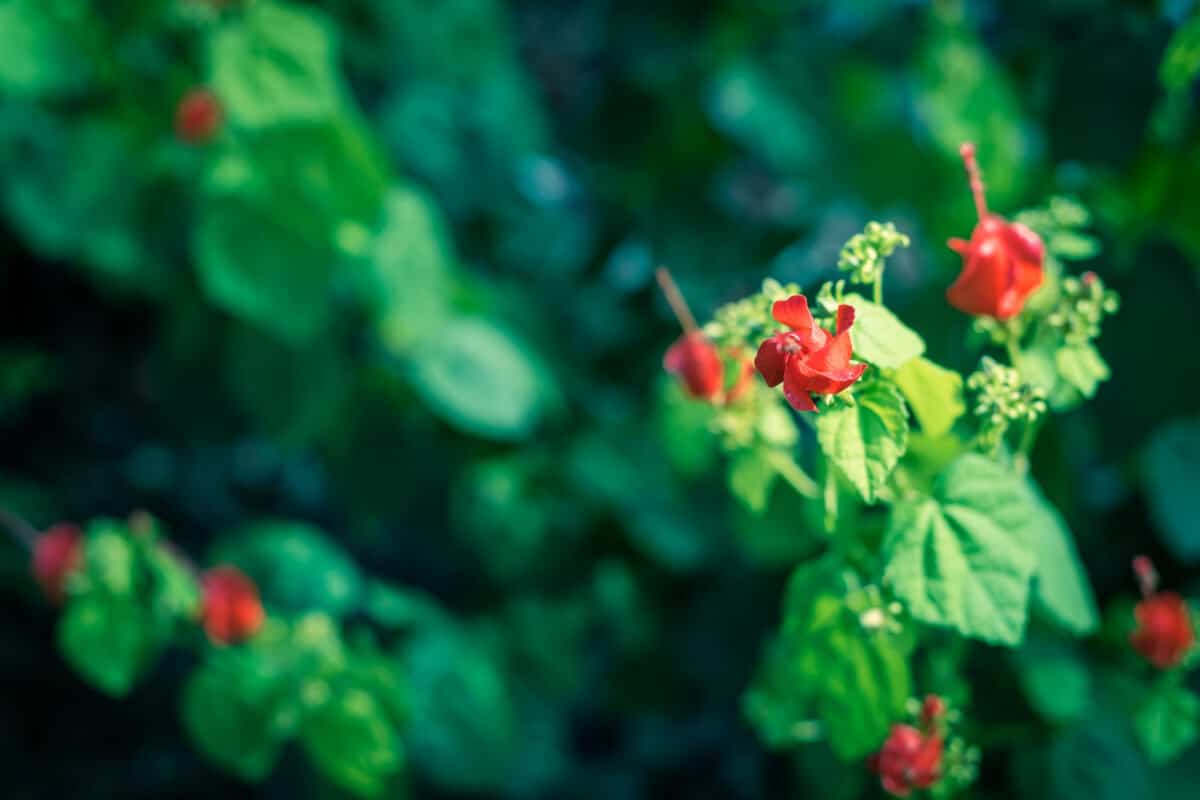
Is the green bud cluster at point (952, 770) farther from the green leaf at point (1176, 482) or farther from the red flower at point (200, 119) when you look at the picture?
the red flower at point (200, 119)

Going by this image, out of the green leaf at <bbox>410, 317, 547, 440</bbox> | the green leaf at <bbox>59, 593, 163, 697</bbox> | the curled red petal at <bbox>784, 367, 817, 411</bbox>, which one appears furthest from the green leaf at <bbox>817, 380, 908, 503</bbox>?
the green leaf at <bbox>410, 317, 547, 440</bbox>

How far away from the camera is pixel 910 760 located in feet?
1.82

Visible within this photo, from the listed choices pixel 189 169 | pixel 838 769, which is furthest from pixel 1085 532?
pixel 189 169

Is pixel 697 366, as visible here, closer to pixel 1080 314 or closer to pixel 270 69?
pixel 1080 314

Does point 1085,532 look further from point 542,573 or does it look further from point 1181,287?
point 542,573

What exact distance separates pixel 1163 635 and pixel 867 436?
305 millimetres

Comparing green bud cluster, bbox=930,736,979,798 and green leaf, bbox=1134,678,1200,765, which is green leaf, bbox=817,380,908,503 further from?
green leaf, bbox=1134,678,1200,765

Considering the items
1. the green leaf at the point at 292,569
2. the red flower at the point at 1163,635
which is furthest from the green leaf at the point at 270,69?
the red flower at the point at 1163,635

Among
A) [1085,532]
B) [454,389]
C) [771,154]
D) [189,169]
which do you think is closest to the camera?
[1085,532]

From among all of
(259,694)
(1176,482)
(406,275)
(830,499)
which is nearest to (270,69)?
(406,275)

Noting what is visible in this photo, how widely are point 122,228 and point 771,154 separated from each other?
2.88 feet

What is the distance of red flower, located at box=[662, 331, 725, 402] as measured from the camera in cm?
58

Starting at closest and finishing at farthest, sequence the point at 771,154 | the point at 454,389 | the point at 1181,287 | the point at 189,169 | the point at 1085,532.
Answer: the point at 1181,287, the point at 1085,532, the point at 454,389, the point at 189,169, the point at 771,154

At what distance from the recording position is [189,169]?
1.34 metres
